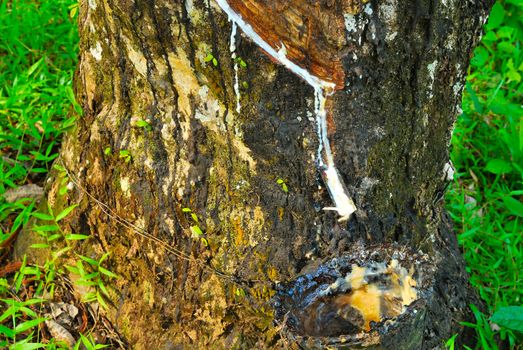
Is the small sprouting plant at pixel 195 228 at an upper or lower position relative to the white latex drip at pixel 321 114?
lower

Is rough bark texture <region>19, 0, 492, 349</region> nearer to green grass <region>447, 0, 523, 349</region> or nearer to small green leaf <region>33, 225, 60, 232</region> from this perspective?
small green leaf <region>33, 225, 60, 232</region>

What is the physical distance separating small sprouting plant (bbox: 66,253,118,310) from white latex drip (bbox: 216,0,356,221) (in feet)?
2.69

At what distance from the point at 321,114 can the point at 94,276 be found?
1.01 metres

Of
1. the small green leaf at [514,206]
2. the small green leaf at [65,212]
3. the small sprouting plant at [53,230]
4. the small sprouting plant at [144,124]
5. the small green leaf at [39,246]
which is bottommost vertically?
the small green leaf at [514,206]

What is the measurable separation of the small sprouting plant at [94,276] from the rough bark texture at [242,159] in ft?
0.16

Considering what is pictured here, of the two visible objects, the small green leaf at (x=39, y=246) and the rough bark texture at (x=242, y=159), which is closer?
the rough bark texture at (x=242, y=159)

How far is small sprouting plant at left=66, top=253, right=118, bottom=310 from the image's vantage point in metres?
2.08

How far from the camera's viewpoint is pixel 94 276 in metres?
2.12

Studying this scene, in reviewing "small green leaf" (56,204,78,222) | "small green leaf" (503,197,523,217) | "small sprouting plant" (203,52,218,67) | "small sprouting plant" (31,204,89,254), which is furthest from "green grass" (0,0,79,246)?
"small green leaf" (503,197,523,217)

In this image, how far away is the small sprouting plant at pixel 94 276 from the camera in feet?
6.81

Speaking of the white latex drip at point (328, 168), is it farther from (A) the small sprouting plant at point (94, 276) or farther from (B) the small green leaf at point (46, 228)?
(B) the small green leaf at point (46, 228)

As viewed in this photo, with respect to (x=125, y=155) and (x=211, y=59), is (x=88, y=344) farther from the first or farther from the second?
(x=211, y=59)

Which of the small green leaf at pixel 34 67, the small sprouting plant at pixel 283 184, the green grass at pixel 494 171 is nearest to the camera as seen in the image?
the small sprouting plant at pixel 283 184

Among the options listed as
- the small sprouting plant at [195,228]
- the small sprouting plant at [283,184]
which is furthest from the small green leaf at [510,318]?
the small sprouting plant at [195,228]
